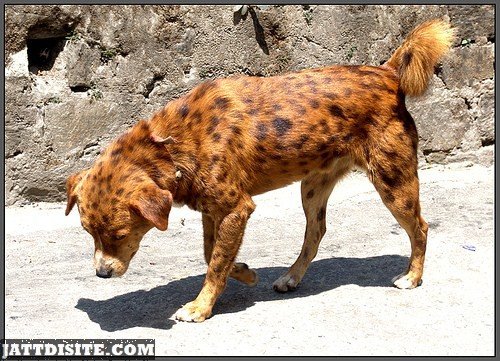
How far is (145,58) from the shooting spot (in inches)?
341

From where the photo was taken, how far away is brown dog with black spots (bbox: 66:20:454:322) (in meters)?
5.54

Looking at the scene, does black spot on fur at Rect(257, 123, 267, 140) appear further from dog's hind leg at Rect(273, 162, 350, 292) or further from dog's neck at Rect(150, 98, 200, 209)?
dog's hind leg at Rect(273, 162, 350, 292)

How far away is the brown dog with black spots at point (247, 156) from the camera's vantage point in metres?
5.54

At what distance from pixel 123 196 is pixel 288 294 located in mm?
1660

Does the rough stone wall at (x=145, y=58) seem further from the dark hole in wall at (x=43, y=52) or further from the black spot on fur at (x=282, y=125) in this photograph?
the black spot on fur at (x=282, y=125)

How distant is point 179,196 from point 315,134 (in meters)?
1.03

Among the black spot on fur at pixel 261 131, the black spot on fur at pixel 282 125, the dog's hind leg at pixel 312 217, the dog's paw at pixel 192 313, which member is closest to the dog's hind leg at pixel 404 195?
the dog's hind leg at pixel 312 217

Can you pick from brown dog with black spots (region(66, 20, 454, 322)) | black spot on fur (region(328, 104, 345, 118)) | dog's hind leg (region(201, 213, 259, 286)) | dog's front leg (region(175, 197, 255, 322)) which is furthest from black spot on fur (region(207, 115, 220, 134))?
black spot on fur (region(328, 104, 345, 118))

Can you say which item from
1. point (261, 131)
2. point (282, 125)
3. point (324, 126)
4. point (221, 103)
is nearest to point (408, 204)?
point (324, 126)

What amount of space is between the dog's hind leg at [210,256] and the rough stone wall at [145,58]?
2.72m

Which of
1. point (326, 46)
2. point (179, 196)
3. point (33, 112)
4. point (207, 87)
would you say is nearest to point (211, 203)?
point (179, 196)

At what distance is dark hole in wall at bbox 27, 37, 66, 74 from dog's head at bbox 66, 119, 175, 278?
3044 mm

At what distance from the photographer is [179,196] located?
5824 mm

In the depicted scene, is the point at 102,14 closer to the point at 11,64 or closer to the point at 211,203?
the point at 11,64
